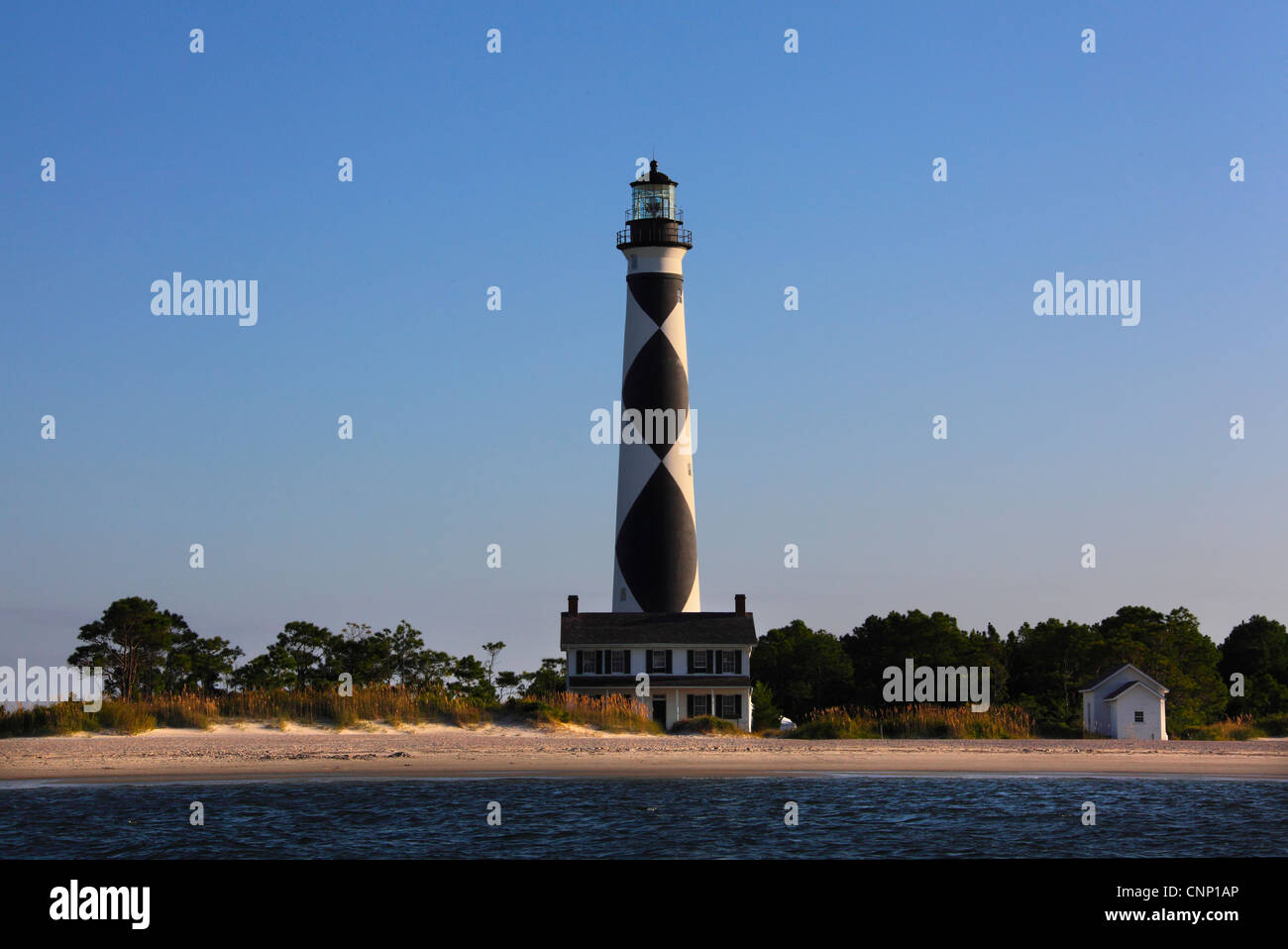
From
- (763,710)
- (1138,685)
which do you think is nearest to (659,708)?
(763,710)

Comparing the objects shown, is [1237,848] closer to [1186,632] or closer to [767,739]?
[767,739]

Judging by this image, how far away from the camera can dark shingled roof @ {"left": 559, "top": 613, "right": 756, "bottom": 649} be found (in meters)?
52.9

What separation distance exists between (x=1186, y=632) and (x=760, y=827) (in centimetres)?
3938

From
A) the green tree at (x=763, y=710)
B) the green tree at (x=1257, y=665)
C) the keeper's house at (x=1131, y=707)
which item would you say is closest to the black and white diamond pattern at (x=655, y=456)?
the green tree at (x=763, y=710)

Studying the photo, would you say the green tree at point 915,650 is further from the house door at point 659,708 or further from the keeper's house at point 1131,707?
the keeper's house at point 1131,707

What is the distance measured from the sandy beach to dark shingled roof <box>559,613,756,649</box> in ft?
40.8

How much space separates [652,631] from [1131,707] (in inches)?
688

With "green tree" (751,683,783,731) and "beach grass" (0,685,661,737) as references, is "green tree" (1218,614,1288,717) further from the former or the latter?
"beach grass" (0,685,661,737)

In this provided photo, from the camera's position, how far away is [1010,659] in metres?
63.7

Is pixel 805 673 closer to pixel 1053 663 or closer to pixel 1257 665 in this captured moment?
pixel 1053 663

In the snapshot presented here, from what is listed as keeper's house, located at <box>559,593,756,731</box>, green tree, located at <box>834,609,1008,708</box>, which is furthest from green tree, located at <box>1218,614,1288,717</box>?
keeper's house, located at <box>559,593,756,731</box>

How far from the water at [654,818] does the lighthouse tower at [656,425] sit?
2032 centimetres
